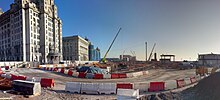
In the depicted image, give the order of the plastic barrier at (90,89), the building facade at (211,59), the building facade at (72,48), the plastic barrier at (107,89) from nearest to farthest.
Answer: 1. the plastic barrier at (107,89)
2. the plastic barrier at (90,89)
3. the building facade at (211,59)
4. the building facade at (72,48)

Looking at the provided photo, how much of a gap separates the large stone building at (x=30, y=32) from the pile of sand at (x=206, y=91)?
270ft

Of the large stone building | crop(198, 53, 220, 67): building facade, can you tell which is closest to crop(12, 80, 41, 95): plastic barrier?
the large stone building

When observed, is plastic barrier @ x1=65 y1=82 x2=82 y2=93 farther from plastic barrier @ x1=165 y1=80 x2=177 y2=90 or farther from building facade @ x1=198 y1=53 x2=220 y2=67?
building facade @ x1=198 y1=53 x2=220 y2=67

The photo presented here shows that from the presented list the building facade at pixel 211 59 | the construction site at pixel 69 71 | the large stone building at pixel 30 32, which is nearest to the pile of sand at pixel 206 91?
the construction site at pixel 69 71

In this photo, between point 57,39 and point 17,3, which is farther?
point 57,39

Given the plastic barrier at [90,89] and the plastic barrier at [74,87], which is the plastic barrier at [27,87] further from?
the plastic barrier at [90,89]

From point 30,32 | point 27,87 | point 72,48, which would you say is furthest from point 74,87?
point 72,48

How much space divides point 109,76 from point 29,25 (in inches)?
2729

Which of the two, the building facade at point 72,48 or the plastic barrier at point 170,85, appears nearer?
the plastic barrier at point 170,85

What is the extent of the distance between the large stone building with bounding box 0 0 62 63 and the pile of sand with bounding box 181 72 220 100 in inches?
3237

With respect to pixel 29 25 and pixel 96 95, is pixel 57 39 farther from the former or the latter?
pixel 96 95

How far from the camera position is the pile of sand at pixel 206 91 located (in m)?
14.0

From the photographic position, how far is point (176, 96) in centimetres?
1507

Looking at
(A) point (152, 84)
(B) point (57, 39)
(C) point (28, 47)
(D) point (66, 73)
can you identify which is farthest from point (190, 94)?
(B) point (57, 39)
